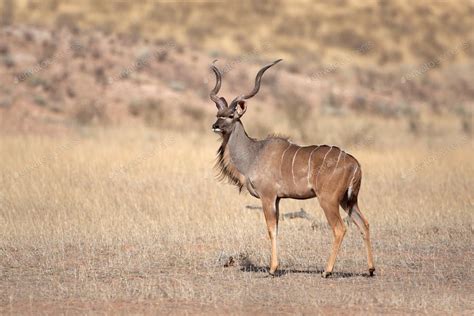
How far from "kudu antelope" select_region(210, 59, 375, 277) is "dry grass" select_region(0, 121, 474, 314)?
671mm

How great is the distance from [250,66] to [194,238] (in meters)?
21.2

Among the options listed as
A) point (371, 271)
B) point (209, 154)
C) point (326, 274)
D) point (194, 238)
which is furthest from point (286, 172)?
point (209, 154)

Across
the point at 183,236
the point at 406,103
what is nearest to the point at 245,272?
the point at 183,236

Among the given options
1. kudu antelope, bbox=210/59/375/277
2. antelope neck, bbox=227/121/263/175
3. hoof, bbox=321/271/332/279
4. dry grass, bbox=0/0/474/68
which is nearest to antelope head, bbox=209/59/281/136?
kudu antelope, bbox=210/59/375/277

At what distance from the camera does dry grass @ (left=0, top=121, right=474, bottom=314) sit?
9312mm

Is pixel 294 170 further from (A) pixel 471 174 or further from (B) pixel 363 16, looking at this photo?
(B) pixel 363 16

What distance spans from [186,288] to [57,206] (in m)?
6.19

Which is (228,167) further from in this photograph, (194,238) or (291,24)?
(291,24)

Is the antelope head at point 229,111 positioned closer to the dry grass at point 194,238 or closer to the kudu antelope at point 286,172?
the kudu antelope at point 286,172

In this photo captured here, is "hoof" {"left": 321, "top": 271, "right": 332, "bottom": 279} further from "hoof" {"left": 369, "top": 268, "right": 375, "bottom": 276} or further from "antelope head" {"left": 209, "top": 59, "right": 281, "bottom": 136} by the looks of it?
"antelope head" {"left": 209, "top": 59, "right": 281, "bottom": 136}

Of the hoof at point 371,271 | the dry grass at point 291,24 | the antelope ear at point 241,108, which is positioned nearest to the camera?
the hoof at point 371,271

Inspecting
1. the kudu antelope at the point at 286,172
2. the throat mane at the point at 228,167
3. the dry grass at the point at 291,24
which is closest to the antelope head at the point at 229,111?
the kudu antelope at the point at 286,172

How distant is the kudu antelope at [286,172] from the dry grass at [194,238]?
67cm

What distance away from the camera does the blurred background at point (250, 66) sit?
26016 millimetres
